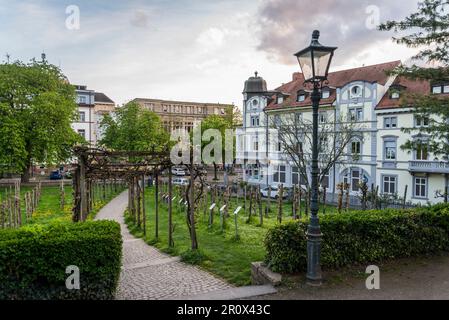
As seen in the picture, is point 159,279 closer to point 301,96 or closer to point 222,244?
point 222,244

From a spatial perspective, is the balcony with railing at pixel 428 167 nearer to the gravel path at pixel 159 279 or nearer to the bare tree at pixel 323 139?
the bare tree at pixel 323 139

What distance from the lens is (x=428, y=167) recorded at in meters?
31.5

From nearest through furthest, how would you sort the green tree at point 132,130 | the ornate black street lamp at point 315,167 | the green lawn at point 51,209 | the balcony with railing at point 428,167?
the ornate black street lamp at point 315,167 → the green lawn at point 51,209 → the balcony with railing at point 428,167 → the green tree at point 132,130

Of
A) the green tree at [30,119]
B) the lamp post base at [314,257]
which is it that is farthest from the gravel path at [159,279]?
the green tree at [30,119]

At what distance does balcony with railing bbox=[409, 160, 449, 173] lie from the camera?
100 feet

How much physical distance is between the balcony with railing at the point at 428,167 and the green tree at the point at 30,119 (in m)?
31.5

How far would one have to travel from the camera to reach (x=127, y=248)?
14.1m

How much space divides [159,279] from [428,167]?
2926 cm

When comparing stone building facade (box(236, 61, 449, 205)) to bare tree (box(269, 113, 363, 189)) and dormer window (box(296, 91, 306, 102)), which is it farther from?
bare tree (box(269, 113, 363, 189))

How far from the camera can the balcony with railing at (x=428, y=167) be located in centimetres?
3052
